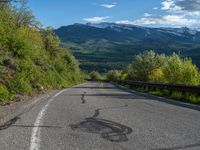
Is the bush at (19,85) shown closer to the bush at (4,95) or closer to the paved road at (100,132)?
the bush at (4,95)

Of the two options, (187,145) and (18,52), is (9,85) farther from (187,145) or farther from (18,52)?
(187,145)

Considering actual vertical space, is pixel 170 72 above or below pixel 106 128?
below

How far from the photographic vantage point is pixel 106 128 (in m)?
9.45

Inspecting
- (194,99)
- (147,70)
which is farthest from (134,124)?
(147,70)

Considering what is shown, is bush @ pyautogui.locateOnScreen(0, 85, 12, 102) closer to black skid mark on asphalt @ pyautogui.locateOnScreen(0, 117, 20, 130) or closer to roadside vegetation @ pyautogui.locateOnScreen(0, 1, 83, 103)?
roadside vegetation @ pyautogui.locateOnScreen(0, 1, 83, 103)

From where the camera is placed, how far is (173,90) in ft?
80.9

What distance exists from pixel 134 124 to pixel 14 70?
13686 millimetres

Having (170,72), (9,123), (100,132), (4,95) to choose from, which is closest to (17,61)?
(4,95)

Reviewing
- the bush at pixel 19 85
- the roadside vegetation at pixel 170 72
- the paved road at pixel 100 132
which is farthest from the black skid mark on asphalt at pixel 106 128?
the roadside vegetation at pixel 170 72

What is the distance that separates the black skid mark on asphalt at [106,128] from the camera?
8266 millimetres

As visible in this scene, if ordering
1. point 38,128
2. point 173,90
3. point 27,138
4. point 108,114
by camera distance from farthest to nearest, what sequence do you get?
point 173,90 < point 108,114 < point 38,128 < point 27,138

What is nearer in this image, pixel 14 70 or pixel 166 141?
pixel 166 141

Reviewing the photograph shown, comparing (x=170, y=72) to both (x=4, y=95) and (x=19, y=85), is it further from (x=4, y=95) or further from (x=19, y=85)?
Result: (x=4, y=95)

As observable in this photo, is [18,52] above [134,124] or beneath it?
above
